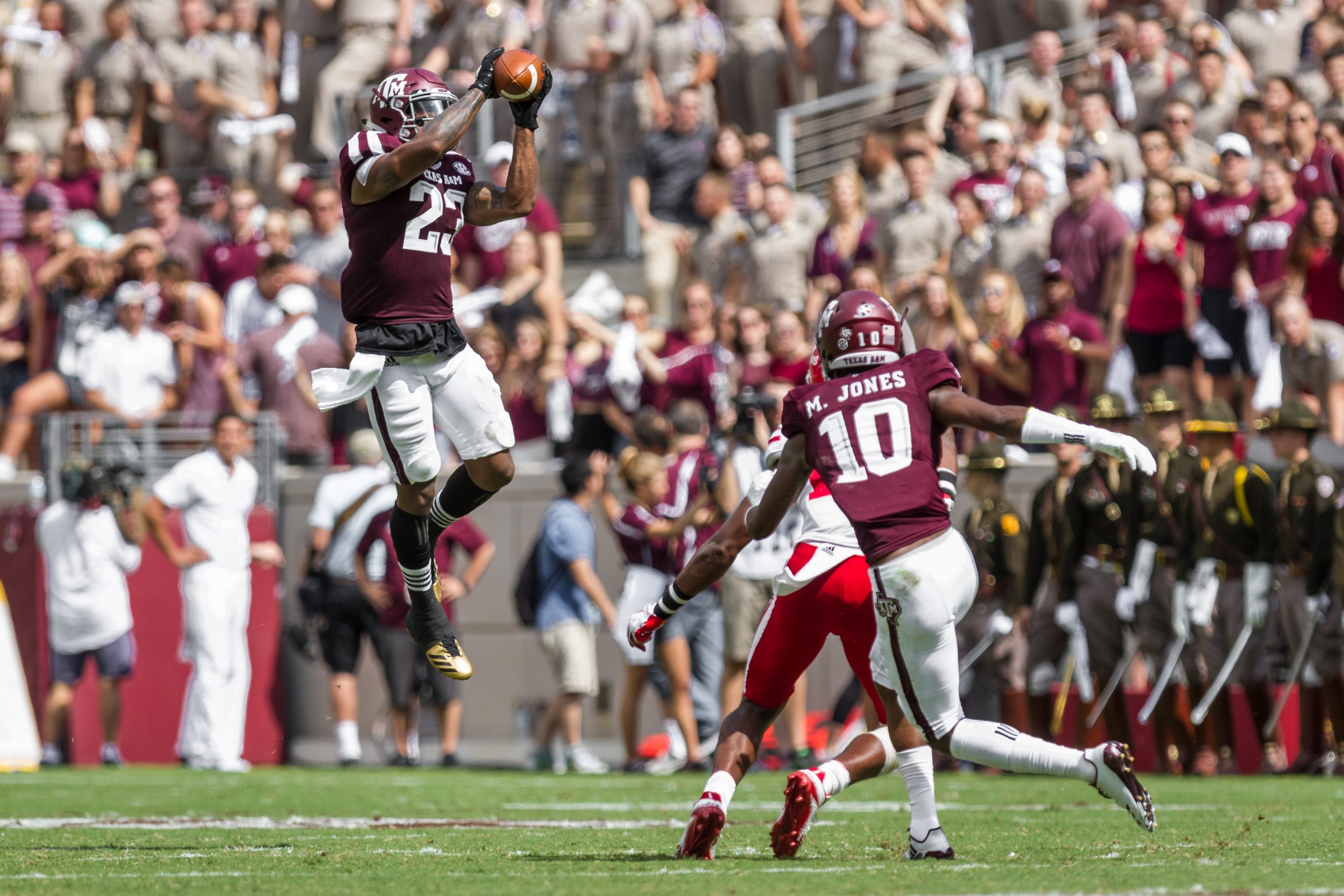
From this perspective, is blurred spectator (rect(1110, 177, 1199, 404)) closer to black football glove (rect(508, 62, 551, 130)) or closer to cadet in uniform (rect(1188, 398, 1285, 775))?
cadet in uniform (rect(1188, 398, 1285, 775))

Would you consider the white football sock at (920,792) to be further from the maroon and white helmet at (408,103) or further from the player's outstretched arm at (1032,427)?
the maroon and white helmet at (408,103)

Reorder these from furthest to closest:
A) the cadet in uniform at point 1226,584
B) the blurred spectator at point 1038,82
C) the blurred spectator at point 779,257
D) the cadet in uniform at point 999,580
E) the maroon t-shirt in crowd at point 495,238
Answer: the blurred spectator at point 1038,82 < the maroon t-shirt in crowd at point 495,238 < the blurred spectator at point 779,257 < the cadet in uniform at point 999,580 < the cadet in uniform at point 1226,584

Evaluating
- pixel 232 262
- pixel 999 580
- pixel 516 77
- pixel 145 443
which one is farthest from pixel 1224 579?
pixel 232 262

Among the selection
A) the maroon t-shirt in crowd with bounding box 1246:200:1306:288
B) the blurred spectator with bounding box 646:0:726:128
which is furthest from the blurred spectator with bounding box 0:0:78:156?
the maroon t-shirt in crowd with bounding box 1246:200:1306:288

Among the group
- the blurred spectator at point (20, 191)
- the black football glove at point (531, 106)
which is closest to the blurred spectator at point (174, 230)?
the blurred spectator at point (20, 191)

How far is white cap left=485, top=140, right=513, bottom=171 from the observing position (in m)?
15.6

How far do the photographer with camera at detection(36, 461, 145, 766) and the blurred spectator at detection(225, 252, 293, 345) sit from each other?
2.04m

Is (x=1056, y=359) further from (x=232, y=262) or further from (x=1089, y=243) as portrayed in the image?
(x=232, y=262)

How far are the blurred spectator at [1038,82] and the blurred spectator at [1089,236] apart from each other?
1898 millimetres

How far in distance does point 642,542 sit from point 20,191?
25.7ft

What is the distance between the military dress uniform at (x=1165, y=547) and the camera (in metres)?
11.7

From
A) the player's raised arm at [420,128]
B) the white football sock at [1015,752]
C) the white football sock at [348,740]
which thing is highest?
the player's raised arm at [420,128]

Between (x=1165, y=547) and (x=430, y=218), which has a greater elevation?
(x=430, y=218)

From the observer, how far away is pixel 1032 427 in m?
6.48
